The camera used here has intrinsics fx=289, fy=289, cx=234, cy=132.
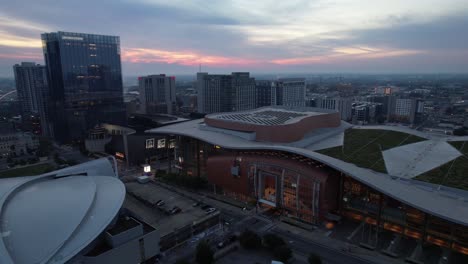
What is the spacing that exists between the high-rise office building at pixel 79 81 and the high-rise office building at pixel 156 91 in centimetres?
3815

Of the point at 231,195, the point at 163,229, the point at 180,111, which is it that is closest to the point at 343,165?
the point at 231,195

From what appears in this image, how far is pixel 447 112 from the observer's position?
5226 inches

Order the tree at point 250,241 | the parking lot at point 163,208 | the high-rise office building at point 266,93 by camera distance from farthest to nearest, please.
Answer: the high-rise office building at point 266,93 < the parking lot at point 163,208 < the tree at point 250,241

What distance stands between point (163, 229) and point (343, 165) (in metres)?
24.8

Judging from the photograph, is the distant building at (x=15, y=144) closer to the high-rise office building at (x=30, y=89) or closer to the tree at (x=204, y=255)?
the high-rise office building at (x=30, y=89)

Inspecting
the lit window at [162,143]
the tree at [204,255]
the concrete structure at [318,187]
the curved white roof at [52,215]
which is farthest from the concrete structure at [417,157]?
the lit window at [162,143]

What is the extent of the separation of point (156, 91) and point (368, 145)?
11132 cm

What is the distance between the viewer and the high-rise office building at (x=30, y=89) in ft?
373

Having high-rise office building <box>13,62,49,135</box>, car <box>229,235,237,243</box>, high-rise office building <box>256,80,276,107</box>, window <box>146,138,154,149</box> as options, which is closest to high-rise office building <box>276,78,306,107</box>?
high-rise office building <box>256,80,276,107</box>

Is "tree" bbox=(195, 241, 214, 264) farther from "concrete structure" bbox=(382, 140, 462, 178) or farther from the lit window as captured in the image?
the lit window

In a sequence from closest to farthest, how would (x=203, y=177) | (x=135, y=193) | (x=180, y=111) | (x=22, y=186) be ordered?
1. (x=22, y=186)
2. (x=135, y=193)
3. (x=203, y=177)
4. (x=180, y=111)

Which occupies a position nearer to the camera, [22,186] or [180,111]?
[22,186]

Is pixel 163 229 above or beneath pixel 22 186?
beneath

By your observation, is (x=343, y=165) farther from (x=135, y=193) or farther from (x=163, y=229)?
(x=135, y=193)
